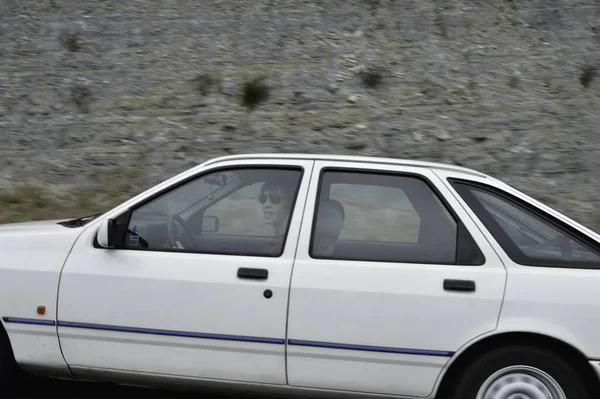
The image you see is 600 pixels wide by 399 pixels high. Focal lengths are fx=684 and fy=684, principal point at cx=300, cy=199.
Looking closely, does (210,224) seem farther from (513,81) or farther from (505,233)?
(513,81)

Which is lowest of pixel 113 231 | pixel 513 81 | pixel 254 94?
pixel 254 94

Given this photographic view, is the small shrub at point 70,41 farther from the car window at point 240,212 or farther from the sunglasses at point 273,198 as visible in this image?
the sunglasses at point 273,198

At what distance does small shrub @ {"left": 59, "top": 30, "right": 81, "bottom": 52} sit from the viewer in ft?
49.0

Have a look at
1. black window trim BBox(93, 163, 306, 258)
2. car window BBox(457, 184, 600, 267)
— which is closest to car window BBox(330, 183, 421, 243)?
black window trim BBox(93, 163, 306, 258)

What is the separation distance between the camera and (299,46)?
14.5 m

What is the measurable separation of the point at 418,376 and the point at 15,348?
7.44 feet

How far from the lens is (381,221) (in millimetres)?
3900

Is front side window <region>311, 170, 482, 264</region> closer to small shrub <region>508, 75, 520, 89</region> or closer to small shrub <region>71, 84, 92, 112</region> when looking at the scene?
small shrub <region>508, 75, 520, 89</region>

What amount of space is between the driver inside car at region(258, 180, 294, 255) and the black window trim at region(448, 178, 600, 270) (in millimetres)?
923

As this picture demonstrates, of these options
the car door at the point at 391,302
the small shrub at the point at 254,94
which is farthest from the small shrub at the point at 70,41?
the car door at the point at 391,302

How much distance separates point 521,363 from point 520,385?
12 cm

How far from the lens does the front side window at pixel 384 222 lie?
3.70 metres

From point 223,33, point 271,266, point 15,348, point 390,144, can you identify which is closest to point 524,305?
point 271,266

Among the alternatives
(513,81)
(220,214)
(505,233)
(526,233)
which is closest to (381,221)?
(505,233)
